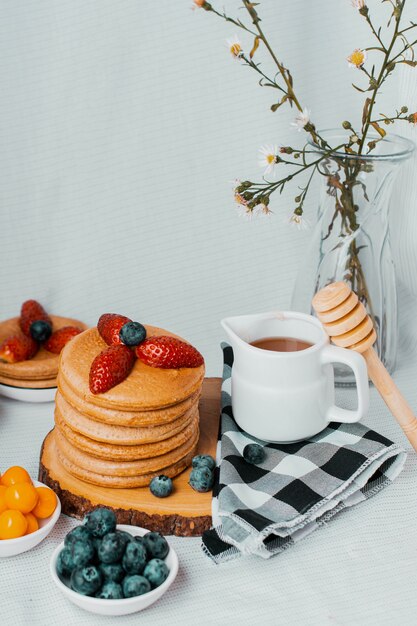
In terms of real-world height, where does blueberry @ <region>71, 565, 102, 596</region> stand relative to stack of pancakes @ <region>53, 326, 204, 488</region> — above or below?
below

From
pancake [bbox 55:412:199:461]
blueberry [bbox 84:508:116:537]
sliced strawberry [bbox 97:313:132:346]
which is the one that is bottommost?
blueberry [bbox 84:508:116:537]

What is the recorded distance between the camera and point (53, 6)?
7.50 feet

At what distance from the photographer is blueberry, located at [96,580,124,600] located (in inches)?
55.8

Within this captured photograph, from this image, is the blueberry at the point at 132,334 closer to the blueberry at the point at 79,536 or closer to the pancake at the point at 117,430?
the pancake at the point at 117,430

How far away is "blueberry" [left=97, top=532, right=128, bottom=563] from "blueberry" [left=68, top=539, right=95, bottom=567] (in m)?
0.01

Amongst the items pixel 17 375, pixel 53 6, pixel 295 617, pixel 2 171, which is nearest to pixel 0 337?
pixel 17 375

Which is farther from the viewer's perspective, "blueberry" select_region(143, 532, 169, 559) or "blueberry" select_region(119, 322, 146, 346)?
"blueberry" select_region(119, 322, 146, 346)

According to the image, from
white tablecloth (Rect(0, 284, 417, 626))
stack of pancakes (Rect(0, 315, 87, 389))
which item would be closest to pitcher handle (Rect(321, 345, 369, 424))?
white tablecloth (Rect(0, 284, 417, 626))

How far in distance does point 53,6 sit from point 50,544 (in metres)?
A: 1.34

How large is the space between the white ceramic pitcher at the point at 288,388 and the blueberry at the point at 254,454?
4cm

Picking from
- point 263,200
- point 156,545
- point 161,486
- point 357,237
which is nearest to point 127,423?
point 161,486

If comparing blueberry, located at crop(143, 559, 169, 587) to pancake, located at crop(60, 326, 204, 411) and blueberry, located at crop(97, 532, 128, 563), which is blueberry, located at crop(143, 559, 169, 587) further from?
pancake, located at crop(60, 326, 204, 411)

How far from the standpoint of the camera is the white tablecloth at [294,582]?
4.81 ft

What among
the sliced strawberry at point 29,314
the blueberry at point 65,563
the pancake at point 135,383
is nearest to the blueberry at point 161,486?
the pancake at point 135,383
